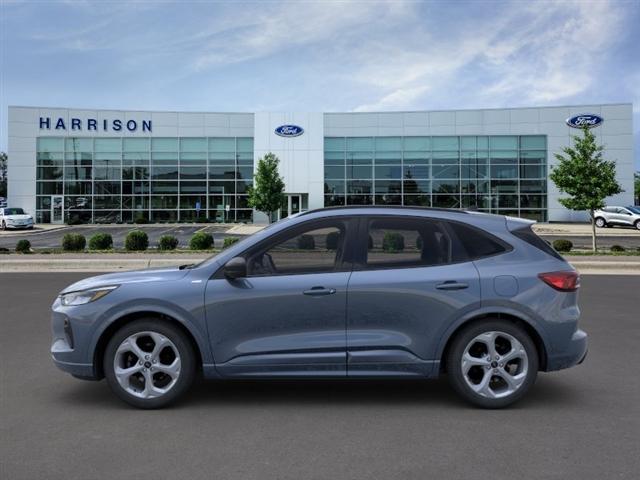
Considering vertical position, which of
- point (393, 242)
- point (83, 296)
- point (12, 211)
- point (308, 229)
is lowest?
point (83, 296)

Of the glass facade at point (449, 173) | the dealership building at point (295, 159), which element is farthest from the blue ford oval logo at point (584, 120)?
the glass facade at point (449, 173)

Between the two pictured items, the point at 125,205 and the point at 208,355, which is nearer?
the point at 208,355

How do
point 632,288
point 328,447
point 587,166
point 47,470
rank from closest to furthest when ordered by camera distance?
1. point 47,470
2. point 328,447
3. point 632,288
4. point 587,166

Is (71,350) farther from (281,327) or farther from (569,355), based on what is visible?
(569,355)

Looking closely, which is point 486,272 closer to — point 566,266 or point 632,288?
point 566,266

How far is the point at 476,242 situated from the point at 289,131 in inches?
1696

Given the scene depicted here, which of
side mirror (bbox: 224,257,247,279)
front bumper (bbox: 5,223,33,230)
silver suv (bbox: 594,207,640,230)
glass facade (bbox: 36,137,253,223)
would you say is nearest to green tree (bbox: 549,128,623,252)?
silver suv (bbox: 594,207,640,230)

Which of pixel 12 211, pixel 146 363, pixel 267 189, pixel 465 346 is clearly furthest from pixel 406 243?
pixel 12 211

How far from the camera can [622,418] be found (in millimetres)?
4648

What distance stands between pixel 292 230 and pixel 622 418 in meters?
3.02

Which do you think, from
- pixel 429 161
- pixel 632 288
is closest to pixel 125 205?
pixel 429 161

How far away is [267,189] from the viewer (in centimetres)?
4150

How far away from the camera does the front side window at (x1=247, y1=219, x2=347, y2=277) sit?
484cm

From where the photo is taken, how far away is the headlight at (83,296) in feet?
15.8
